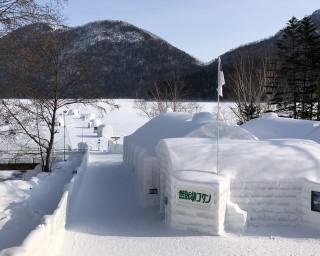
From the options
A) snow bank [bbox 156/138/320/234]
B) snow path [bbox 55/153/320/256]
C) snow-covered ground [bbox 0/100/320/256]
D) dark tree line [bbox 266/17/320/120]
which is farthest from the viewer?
dark tree line [bbox 266/17/320/120]

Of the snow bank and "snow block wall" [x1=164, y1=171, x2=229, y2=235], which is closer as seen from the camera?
"snow block wall" [x1=164, y1=171, x2=229, y2=235]

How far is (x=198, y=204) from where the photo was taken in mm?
13227

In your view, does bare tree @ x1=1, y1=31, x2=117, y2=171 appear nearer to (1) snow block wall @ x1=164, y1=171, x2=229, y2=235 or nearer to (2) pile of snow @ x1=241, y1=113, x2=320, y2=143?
(2) pile of snow @ x1=241, y1=113, x2=320, y2=143

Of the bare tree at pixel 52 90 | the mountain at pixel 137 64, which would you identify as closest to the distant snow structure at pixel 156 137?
the bare tree at pixel 52 90

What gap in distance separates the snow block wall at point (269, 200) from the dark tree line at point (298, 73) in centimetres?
3256

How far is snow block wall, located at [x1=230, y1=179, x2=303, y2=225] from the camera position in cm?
→ 1399

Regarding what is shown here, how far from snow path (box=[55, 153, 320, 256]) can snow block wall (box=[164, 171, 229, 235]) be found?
36 centimetres

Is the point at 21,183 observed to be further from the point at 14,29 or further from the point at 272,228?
the point at 272,228

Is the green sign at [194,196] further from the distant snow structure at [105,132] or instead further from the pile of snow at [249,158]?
the distant snow structure at [105,132]

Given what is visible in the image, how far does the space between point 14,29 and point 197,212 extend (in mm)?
7961

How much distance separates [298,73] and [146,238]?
40.4 metres

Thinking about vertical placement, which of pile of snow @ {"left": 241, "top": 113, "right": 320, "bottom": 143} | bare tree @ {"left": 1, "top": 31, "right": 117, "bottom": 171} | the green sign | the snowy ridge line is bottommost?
the snowy ridge line

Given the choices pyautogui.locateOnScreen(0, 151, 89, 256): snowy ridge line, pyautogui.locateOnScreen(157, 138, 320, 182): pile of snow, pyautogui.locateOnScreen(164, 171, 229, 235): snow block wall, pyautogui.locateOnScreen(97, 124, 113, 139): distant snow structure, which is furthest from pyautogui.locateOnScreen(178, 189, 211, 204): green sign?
pyautogui.locateOnScreen(97, 124, 113, 139): distant snow structure

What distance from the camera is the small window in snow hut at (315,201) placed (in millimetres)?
13648
